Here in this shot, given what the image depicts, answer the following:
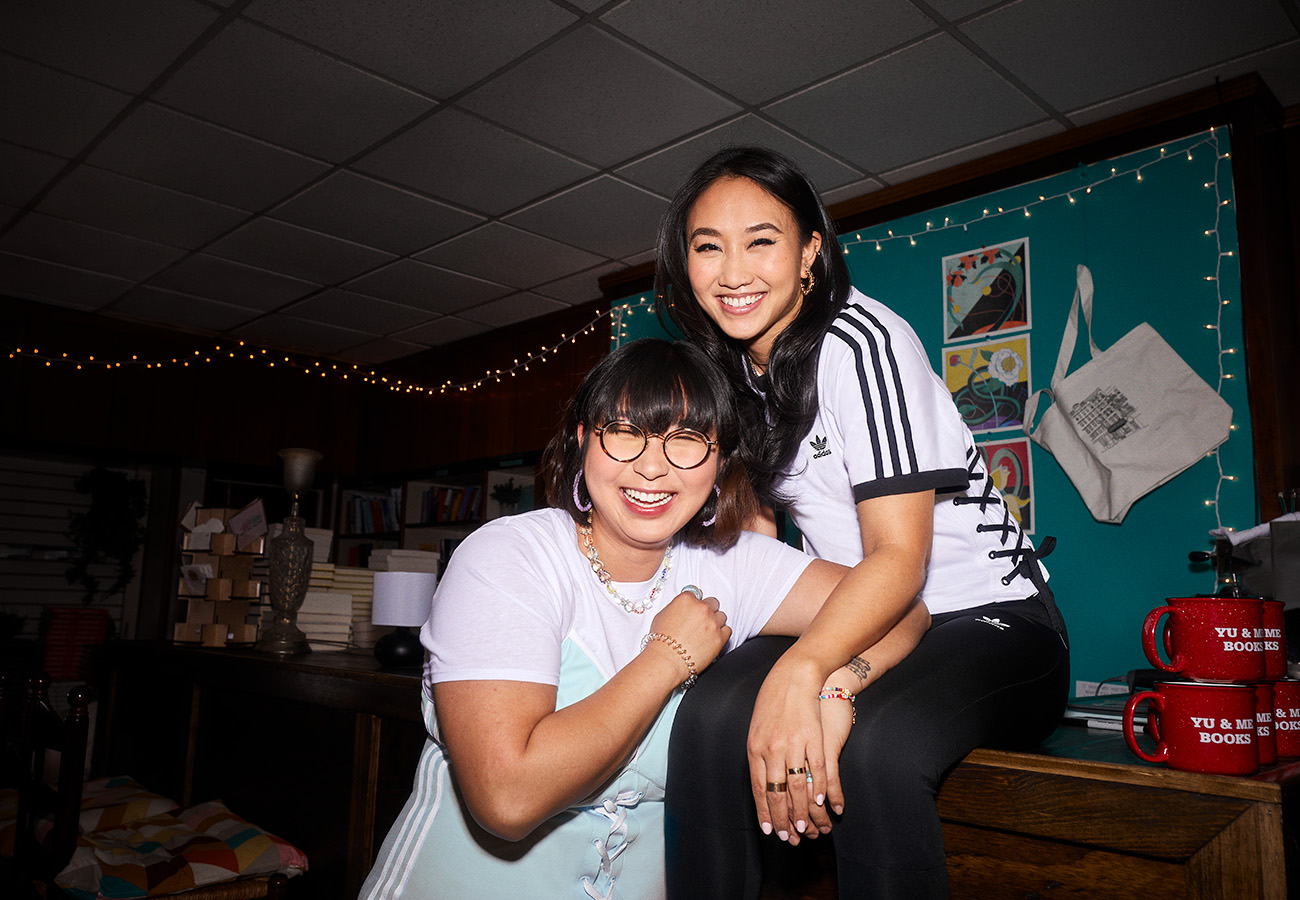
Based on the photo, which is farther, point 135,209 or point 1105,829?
point 135,209

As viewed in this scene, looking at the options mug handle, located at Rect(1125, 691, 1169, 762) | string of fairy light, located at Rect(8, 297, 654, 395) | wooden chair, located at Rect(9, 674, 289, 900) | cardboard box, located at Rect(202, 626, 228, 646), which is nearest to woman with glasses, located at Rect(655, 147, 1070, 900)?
mug handle, located at Rect(1125, 691, 1169, 762)

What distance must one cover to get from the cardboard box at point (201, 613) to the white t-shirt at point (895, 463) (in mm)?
2478

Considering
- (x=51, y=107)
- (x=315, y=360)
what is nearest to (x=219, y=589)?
(x=51, y=107)

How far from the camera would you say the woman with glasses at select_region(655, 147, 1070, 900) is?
951 mm

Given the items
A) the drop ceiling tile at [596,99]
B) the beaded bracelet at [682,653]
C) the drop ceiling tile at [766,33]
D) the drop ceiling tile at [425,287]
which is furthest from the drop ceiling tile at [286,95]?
the beaded bracelet at [682,653]

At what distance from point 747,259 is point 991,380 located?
239cm

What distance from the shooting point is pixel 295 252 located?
15.1ft

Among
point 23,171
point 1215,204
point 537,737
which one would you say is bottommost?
point 537,737

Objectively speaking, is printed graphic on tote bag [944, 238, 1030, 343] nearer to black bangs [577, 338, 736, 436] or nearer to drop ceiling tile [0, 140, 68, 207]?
black bangs [577, 338, 736, 436]

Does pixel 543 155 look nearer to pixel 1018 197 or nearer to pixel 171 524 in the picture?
pixel 1018 197

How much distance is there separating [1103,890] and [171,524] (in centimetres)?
619

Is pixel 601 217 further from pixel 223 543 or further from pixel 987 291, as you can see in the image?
pixel 223 543

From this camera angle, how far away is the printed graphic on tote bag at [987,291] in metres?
3.37

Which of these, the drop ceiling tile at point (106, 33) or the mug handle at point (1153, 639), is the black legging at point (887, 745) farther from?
the drop ceiling tile at point (106, 33)
